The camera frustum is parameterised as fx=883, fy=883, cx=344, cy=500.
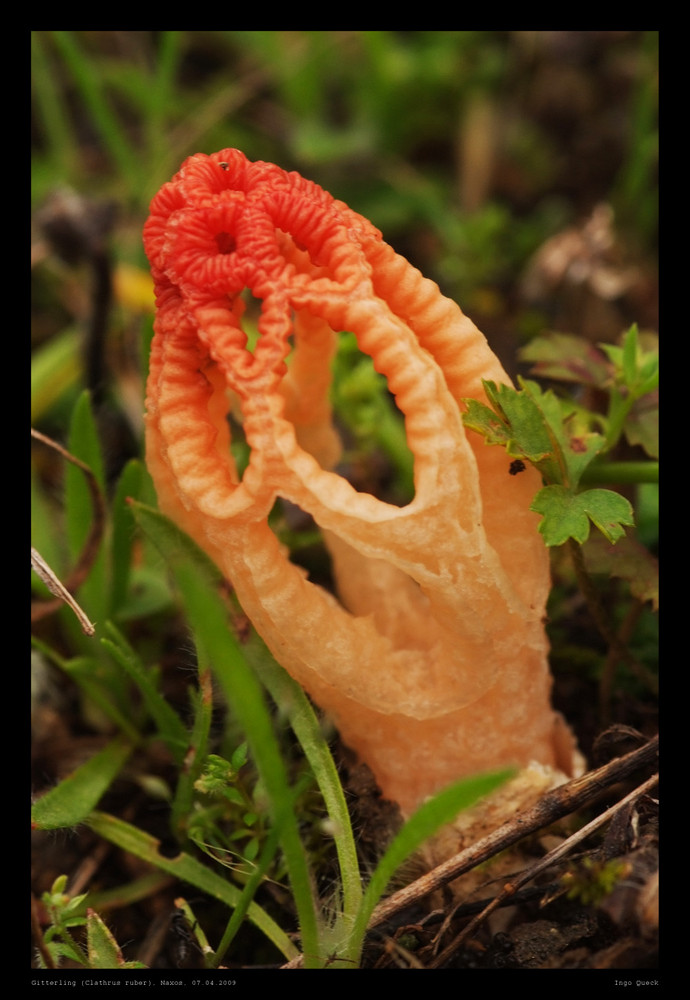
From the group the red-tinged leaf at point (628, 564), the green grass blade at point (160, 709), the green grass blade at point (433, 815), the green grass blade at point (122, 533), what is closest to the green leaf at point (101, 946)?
the green grass blade at point (160, 709)

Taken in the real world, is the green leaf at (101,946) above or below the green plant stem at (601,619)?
below

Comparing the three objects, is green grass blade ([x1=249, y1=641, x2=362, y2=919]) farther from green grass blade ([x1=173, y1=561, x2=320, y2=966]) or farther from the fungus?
green grass blade ([x1=173, y1=561, x2=320, y2=966])

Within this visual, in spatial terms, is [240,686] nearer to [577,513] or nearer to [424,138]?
[577,513]

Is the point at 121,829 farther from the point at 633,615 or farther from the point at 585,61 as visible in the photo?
the point at 585,61

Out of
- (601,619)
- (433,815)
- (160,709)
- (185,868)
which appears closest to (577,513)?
(601,619)

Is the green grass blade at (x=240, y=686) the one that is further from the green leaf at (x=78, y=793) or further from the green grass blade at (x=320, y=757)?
the green leaf at (x=78, y=793)
